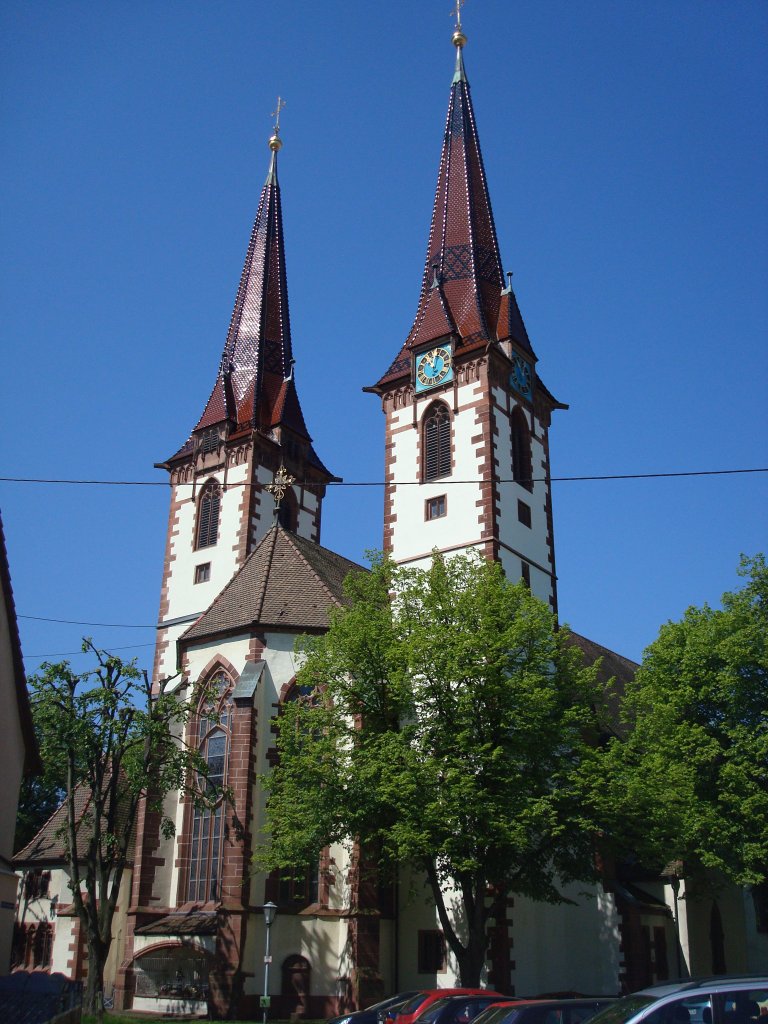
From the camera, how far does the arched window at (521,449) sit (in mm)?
34156

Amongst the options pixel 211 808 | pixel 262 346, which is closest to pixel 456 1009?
pixel 211 808

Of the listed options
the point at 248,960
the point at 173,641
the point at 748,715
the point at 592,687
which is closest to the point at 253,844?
the point at 248,960

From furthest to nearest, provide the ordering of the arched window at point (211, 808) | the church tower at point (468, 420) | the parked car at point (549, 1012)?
the church tower at point (468, 420) → the arched window at point (211, 808) → the parked car at point (549, 1012)

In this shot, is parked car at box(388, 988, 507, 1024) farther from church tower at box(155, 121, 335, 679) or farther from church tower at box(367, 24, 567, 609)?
church tower at box(155, 121, 335, 679)

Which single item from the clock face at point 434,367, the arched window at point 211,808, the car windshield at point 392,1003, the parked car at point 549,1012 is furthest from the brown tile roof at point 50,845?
the parked car at point 549,1012

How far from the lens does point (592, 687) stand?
25.5 m

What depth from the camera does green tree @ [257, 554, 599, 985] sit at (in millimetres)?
22500

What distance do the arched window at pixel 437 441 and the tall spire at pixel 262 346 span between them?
37.8 ft

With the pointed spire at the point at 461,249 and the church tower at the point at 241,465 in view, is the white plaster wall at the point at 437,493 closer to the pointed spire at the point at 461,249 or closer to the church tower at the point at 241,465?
the pointed spire at the point at 461,249

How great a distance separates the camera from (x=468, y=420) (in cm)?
3338

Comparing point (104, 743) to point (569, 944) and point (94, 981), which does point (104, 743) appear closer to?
point (94, 981)

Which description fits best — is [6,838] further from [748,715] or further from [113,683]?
[748,715]

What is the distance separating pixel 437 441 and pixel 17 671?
60.6 ft

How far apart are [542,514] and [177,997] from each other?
1815 centimetres
